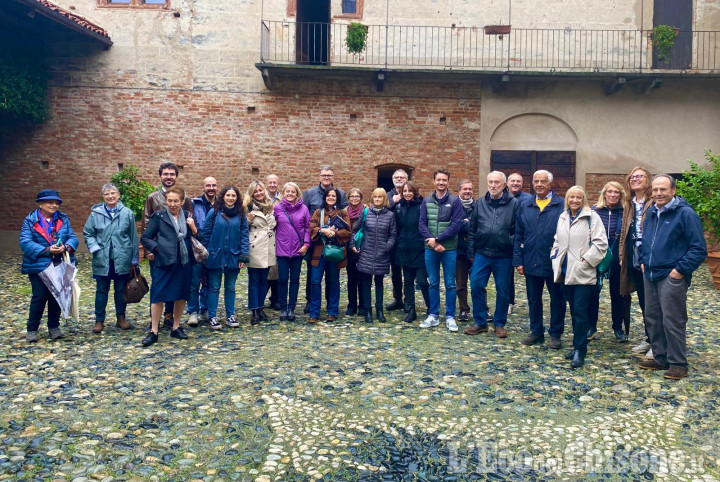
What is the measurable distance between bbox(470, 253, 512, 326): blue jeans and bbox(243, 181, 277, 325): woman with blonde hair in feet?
8.30

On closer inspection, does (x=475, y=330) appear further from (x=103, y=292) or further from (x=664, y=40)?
(x=664, y=40)

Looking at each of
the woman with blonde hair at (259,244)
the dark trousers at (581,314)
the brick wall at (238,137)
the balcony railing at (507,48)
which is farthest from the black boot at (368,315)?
the balcony railing at (507,48)

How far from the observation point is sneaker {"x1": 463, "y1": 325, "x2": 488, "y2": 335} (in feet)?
22.8

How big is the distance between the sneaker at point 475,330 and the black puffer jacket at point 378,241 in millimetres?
1224

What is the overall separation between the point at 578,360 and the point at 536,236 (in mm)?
1350

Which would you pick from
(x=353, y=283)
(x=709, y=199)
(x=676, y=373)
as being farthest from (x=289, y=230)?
(x=709, y=199)

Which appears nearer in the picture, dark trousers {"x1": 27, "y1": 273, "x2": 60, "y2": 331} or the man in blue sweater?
the man in blue sweater

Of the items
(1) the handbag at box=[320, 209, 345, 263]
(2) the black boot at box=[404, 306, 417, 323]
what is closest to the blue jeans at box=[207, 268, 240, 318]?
(1) the handbag at box=[320, 209, 345, 263]

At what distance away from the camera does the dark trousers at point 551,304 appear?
6.23 meters

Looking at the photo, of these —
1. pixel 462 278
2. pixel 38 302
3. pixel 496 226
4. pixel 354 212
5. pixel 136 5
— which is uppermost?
pixel 136 5

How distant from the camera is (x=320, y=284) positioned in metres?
7.55

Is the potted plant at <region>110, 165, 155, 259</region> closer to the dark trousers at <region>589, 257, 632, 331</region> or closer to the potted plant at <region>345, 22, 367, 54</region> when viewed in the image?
the potted plant at <region>345, 22, 367, 54</region>

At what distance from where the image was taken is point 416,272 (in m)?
7.48

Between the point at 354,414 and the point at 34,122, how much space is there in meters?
13.5
